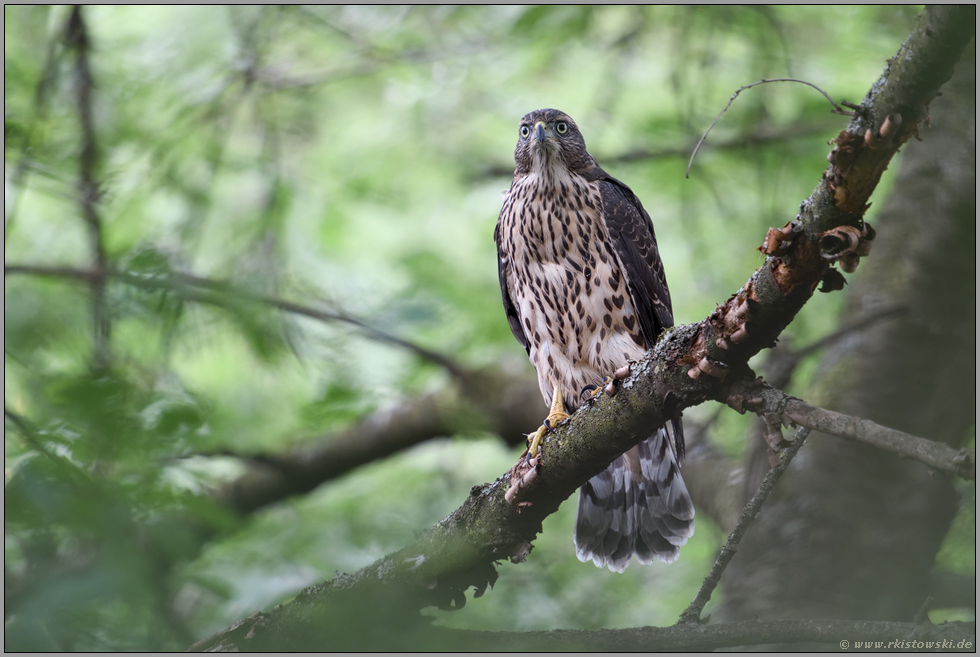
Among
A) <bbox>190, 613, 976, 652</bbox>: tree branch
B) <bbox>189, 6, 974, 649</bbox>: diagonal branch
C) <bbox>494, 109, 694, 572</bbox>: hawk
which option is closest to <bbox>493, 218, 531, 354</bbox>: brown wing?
<bbox>494, 109, 694, 572</bbox>: hawk

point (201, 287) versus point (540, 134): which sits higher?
point (540, 134)

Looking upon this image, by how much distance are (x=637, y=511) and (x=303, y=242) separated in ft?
11.7

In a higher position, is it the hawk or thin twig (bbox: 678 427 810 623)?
the hawk

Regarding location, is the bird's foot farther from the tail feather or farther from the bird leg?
the tail feather

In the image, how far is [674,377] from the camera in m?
2.19

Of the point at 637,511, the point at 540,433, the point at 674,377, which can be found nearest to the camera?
the point at 674,377

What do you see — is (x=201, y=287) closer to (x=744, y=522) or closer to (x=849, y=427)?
(x=744, y=522)

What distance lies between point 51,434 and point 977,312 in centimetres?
457

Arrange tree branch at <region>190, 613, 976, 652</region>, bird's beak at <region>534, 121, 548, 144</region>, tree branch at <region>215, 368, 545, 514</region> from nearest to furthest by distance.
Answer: tree branch at <region>190, 613, 976, 652</region> → bird's beak at <region>534, 121, 548, 144</region> → tree branch at <region>215, 368, 545, 514</region>

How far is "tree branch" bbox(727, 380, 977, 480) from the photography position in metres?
1.51

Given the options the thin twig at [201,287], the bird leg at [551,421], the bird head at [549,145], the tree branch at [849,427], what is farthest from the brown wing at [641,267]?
the tree branch at [849,427]

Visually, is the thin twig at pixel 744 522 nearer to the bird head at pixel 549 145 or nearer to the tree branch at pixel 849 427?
the tree branch at pixel 849 427

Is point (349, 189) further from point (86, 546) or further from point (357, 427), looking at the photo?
point (86, 546)

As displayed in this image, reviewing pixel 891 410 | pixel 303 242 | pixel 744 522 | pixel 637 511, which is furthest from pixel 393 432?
pixel 744 522
